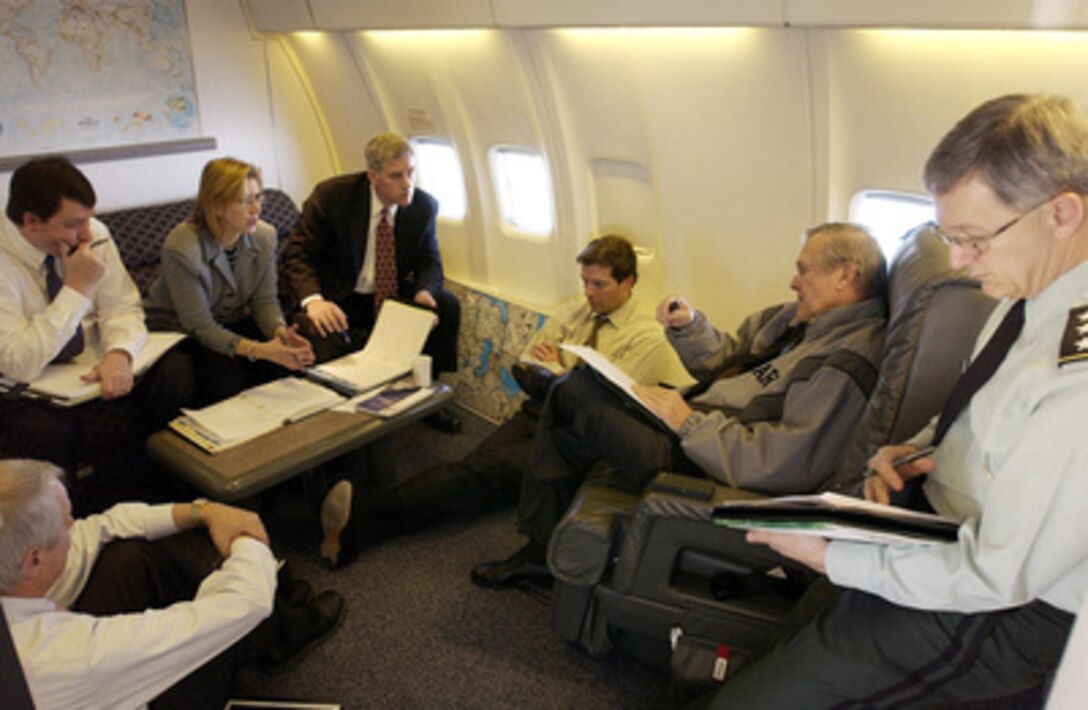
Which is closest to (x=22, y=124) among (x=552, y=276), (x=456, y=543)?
(x=552, y=276)

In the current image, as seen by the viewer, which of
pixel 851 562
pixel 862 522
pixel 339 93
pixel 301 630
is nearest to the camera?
pixel 862 522

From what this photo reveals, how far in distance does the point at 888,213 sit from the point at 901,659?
1896mm

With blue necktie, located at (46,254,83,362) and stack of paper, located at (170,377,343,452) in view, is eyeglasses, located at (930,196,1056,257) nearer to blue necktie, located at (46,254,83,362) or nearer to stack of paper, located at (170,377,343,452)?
stack of paper, located at (170,377,343,452)

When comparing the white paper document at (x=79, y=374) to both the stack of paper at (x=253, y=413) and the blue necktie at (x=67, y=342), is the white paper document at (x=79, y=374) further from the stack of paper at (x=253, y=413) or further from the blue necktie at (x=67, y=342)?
the stack of paper at (x=253, y=413)

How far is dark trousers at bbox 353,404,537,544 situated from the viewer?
3410 millimetres

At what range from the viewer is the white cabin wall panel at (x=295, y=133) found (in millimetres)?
5504

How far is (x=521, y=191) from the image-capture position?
463cm

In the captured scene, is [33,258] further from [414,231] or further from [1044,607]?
[1044,607]

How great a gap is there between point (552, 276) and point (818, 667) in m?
2.90

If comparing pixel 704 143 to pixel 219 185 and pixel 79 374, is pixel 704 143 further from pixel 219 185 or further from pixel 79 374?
pixel 79 374

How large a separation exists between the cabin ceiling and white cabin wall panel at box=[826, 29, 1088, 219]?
32 centimetres

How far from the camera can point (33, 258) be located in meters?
3.23

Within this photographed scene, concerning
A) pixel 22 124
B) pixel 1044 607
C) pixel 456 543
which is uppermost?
pixel 22 124

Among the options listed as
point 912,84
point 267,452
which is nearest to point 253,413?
point 267,452
